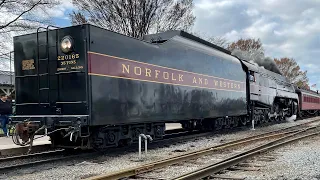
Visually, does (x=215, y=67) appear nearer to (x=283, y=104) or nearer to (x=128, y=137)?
(x=128, y=137)

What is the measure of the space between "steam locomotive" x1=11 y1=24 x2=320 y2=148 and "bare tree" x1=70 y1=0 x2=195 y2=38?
10040mm

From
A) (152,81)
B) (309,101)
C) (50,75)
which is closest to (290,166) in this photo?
Result: (152,81)

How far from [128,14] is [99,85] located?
1409 centimetres

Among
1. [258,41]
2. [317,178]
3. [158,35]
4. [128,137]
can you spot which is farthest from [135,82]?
[258,41]

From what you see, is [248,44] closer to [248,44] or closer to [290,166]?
[248,44]

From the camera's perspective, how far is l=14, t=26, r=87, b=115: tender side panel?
320 inches

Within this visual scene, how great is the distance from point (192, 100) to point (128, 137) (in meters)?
3.32

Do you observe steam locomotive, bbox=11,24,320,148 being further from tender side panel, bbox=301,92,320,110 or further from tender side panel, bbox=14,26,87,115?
tender side panel, bbox=301,92,320,110

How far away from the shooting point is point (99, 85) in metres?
8.20

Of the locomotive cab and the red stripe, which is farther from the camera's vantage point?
the red stripe

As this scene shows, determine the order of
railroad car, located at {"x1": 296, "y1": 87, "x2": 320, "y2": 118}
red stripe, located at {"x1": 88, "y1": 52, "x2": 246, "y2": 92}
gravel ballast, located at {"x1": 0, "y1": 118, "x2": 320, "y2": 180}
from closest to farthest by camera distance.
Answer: gravel ballast, located at {"x1": 0, "y1": 118, "x2": 320, "y2": 180}, red stripe, located at {"x1": 88, "y1": 52, "x2": 246, "y2": 92}, railroad car, located at {"x1": 296, "y1": 87, "x2": 320, "y2": 118}

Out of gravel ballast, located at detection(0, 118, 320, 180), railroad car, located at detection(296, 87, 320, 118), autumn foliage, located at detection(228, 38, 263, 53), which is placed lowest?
gravel ballast, located at detection(0, 118, 320, 180)

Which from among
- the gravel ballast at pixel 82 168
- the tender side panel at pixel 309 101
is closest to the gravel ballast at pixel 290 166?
the gravel ballast at pixel 82 168

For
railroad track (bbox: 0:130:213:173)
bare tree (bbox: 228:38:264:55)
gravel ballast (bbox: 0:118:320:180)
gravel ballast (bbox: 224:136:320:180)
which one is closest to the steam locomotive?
railroad track (bbox: 0:130:213:173)
